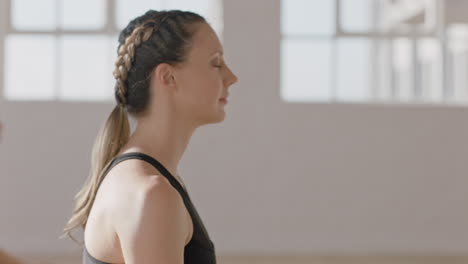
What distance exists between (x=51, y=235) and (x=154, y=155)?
18.7 ft

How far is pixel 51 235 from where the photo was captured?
6.82 metres

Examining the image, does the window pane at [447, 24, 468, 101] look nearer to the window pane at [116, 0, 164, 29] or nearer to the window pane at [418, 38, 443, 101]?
the window pane at [418, 38, 443, 101]

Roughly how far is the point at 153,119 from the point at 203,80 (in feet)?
0.32

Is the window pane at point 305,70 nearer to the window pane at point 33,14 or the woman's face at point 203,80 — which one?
the window pane at point 33,14

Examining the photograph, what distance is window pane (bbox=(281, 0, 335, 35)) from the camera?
698 centimetres

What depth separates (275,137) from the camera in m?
6.89

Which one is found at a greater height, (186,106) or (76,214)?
(186,106)

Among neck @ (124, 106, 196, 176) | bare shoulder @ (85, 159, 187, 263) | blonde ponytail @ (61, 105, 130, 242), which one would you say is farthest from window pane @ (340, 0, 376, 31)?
bare shoulder @ (85, 159, 187, 263)

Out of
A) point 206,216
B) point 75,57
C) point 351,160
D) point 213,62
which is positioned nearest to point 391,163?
point 351,160

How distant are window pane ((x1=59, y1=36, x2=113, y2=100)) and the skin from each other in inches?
219

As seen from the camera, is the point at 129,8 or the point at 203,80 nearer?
the point at 203,80

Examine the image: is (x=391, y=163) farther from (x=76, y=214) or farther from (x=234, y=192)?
(x=76, y=214)

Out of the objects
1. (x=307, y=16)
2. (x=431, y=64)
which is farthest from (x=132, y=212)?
(x=431, y=64)

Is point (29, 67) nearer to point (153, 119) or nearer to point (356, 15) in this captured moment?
point (356, 15)
